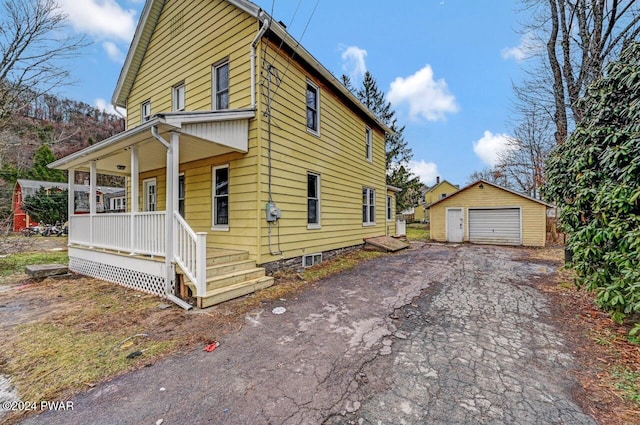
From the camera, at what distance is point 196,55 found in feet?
25.6

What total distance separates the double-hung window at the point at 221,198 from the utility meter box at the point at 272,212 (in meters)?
1.34

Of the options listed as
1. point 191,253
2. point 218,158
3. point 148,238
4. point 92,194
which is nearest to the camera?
point 191,253

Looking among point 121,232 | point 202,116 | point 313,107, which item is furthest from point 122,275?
point 313,107

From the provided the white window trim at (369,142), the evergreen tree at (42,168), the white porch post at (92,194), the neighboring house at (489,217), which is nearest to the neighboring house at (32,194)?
the evergreen tree at (42,168)

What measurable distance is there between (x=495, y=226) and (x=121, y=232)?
17087mm

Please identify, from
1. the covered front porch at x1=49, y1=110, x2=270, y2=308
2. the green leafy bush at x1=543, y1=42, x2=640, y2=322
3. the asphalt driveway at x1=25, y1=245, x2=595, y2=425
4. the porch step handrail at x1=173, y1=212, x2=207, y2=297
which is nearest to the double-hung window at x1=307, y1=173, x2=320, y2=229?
the covered front porch at x1=49, y1=110, x2=270, y2=308

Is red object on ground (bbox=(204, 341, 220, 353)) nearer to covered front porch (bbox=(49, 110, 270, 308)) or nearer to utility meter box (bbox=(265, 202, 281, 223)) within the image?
covered front porch (bbox=(49, 110, 270, 308))

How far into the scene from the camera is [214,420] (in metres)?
2.19

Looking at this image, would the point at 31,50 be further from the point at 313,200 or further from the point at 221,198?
the point at 313,200

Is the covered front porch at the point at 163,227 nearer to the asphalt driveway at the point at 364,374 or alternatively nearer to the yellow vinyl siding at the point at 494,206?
the asphalt driveway at the point at 364,374

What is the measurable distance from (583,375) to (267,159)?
618cm

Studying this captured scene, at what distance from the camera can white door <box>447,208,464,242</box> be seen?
53.4 ft

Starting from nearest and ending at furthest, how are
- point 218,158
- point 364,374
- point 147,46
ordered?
1. point 364,374
2. point 218,158
3. point 147,46

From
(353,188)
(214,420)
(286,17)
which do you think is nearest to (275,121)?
(286,17)
